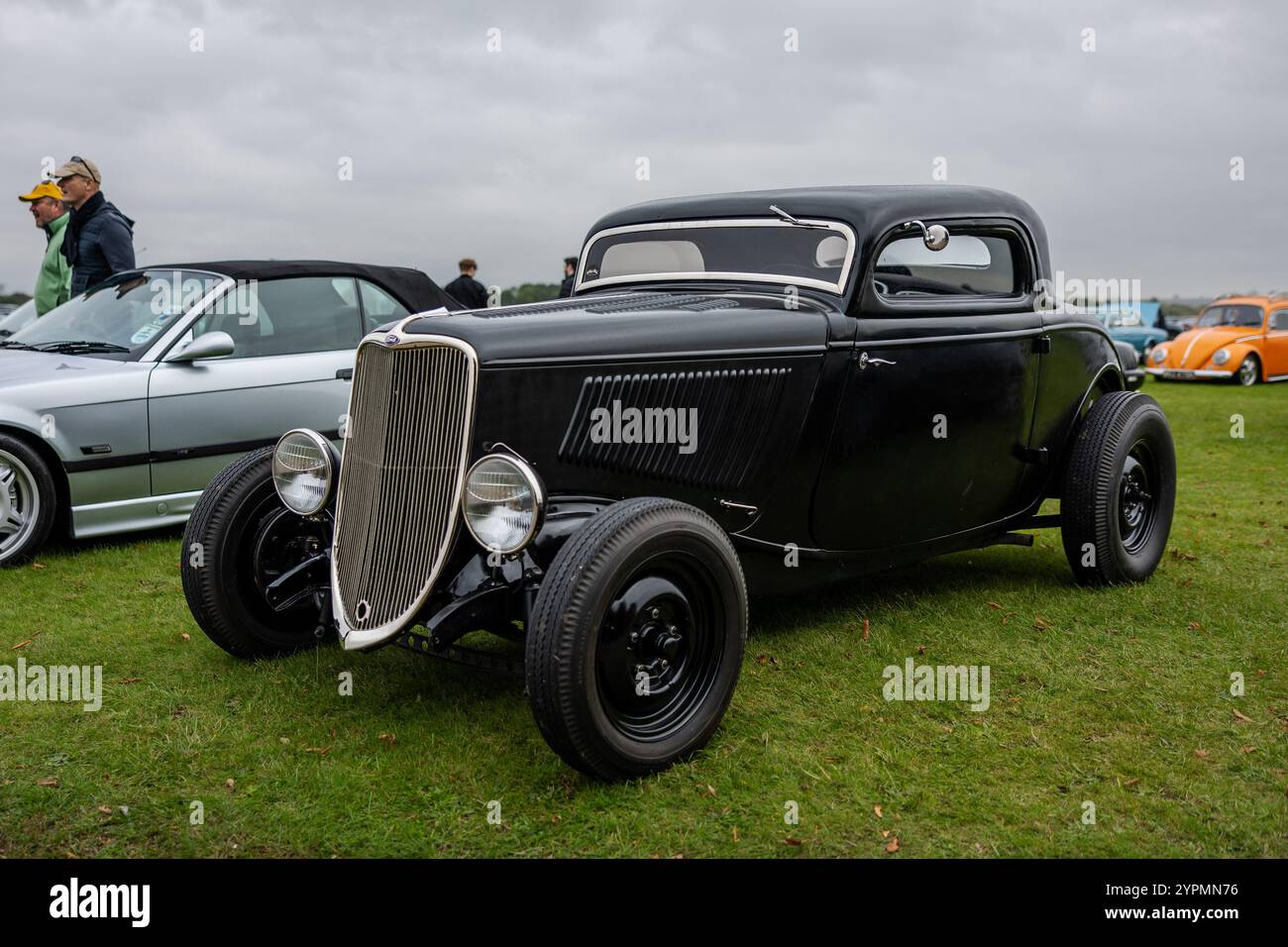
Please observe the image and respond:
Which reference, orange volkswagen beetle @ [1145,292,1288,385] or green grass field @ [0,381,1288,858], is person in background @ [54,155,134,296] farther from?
→ orange volkswagen beetle @ [1145,292,1288,385]

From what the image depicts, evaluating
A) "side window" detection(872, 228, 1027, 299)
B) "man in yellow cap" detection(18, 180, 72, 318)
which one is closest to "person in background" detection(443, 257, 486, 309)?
"man in yellow cap" detection(18, 180, 72, 318)

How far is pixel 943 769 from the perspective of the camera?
3582 millimetres

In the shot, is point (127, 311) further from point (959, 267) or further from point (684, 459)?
point (959, 267)

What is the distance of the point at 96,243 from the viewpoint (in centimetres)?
775

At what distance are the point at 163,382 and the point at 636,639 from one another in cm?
402

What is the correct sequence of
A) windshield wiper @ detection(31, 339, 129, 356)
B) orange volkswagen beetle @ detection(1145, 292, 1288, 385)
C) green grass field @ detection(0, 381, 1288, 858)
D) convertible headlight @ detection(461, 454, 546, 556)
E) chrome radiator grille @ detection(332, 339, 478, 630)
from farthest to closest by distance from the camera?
orange volkswagen beetle @ detection(1145, 292, 1288, 385) < windshield wiper @ detection(31, 339, 129, 356) < chrome radiator grille @ detection(332, 339, 478, 630) < convertible headlight @ detection(461, 454, 546, 556) < green grass field @ detection(0, 381, 1288, 858)

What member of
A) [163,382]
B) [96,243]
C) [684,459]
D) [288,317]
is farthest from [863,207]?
[96,243]

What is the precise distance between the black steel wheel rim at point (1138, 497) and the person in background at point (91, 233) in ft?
20.9

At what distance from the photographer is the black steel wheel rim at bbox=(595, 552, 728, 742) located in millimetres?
3438

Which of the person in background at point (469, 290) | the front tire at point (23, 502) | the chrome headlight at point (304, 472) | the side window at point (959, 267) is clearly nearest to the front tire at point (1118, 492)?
the side window at point (959, 267)

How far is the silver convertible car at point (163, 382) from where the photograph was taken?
239 inches

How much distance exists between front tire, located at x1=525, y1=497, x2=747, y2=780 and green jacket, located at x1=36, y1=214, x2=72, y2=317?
6.12 meters

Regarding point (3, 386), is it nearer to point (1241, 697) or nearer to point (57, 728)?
point (57, 728)
